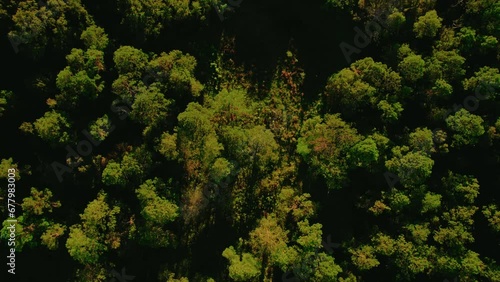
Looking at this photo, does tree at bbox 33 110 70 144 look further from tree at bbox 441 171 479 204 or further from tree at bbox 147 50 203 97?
tree at bbox 441 171 479 204

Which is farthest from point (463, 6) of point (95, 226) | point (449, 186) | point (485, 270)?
point (95, 226)

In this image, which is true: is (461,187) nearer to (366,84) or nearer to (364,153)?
(364,153)

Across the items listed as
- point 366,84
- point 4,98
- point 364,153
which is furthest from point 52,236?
point 366,84

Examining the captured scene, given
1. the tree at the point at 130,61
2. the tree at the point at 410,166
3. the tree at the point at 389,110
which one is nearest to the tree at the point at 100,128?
the tree at the point at 130,61

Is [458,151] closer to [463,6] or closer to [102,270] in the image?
[463,6]

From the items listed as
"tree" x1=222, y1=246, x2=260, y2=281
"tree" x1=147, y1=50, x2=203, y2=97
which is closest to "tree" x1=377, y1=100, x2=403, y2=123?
"tree" x1=147, y1=50, x2=203, y2=97

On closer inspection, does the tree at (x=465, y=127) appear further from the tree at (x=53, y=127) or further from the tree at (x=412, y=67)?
the tree at (x=53, y=127)
